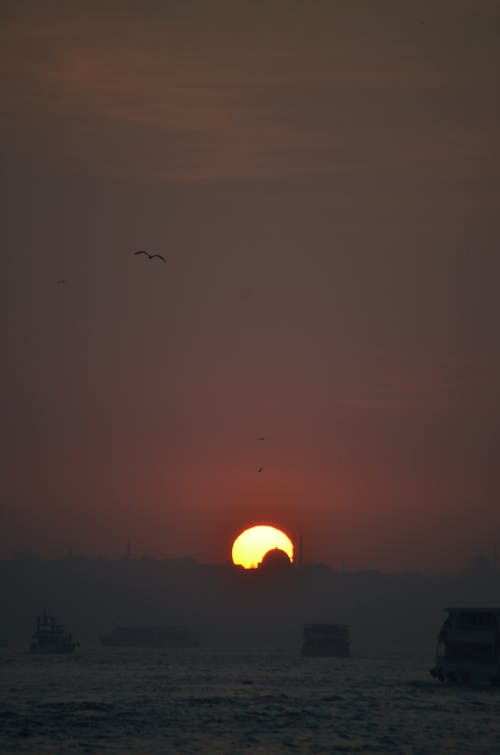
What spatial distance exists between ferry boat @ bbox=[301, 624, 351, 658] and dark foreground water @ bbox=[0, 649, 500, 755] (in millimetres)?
63820

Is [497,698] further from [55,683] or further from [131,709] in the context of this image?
[55,683]

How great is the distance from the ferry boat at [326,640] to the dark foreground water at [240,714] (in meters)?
63.8

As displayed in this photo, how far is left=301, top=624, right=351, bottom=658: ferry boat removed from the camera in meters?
180

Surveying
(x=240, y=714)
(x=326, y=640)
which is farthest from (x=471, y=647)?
(x=326, y=640)

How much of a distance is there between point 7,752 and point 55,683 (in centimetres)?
4702

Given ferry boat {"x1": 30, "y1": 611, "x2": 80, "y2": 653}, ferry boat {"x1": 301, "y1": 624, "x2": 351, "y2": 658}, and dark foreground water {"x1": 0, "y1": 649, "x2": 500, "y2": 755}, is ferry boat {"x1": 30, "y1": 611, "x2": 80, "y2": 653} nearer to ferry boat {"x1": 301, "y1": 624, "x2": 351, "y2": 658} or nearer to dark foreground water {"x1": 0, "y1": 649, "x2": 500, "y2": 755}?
ferry boat {"x1": 301, "y1": 624, "x2": 351, "y2": 658}

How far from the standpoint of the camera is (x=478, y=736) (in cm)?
6359

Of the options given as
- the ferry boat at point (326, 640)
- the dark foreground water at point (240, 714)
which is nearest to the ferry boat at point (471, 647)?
the dark foreground water at point (240, 714)

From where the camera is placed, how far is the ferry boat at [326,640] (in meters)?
180

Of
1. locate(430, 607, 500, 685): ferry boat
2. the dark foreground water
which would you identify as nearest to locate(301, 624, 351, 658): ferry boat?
the dark foreground water

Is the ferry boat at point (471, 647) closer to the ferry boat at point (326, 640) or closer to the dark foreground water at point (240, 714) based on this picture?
the dark foreground water at point (240, 714)

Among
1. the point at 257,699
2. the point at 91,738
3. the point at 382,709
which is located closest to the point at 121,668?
the point at 257,699

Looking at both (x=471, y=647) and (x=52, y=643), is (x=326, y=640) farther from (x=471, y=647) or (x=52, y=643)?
(x=471, y=647)

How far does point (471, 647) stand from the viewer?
313 ft
